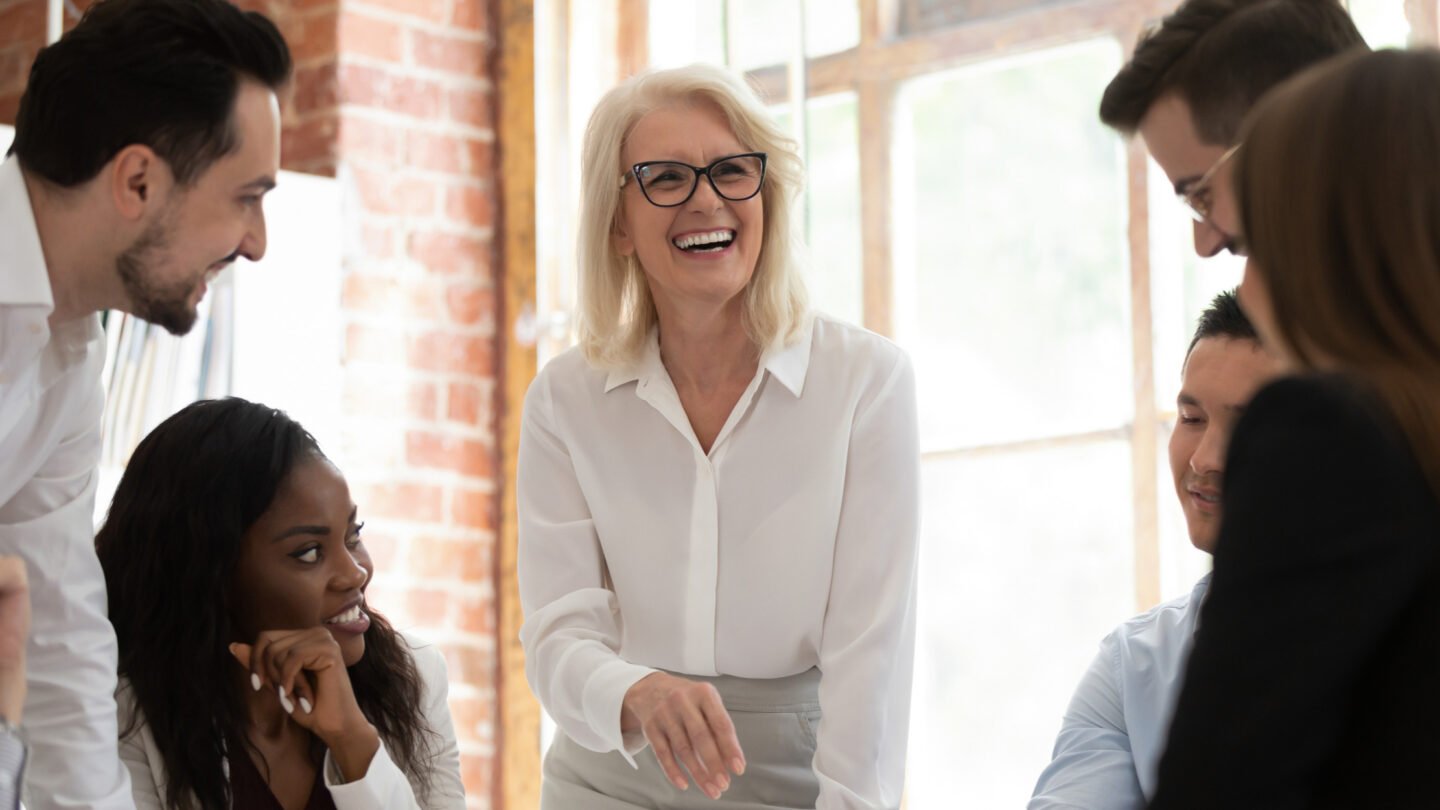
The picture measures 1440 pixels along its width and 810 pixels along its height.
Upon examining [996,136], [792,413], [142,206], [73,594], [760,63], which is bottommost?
[73,594]

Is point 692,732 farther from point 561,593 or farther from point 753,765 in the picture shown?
point 561,593

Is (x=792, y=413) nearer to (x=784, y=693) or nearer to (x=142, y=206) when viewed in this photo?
(x=784, y=693)

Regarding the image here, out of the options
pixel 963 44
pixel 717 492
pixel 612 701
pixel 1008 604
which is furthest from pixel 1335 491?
pixel 963 44

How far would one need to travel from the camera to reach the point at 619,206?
2295mm

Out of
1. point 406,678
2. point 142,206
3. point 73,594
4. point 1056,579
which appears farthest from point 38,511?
point 1056,579

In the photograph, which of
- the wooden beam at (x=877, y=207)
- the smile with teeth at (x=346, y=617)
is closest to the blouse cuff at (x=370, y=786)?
the smile with teeth at (x=346, y=617)

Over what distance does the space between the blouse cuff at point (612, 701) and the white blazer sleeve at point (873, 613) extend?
222mm

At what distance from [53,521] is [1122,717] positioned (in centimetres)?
128

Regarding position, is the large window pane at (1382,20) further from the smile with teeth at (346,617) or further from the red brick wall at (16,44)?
the red brick wall at (16,44)

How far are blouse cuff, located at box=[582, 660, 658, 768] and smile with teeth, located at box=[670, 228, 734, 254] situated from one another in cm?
54

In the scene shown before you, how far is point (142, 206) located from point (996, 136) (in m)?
1.71

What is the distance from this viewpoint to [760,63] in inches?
134

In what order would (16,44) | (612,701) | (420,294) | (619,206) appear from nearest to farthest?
(612,701) < (619,206) < (420,294) < (16,44)

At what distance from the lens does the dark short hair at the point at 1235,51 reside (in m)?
1.57
